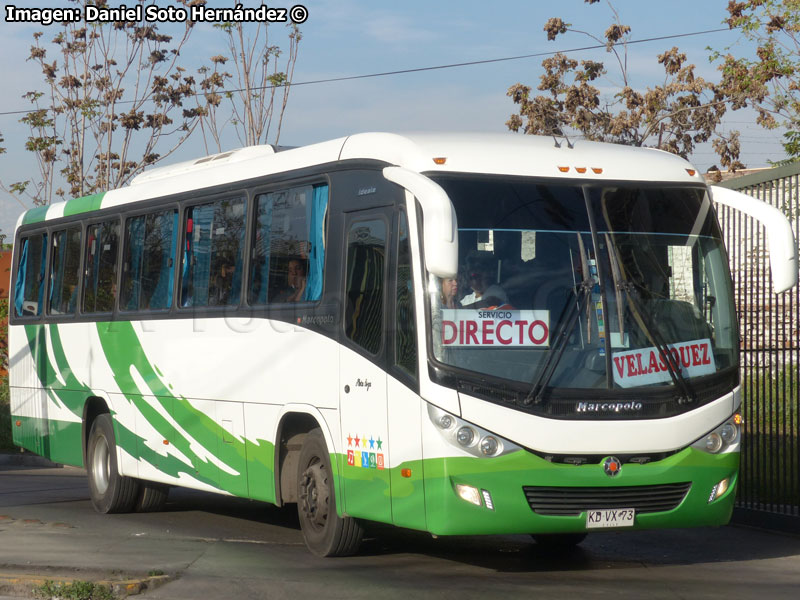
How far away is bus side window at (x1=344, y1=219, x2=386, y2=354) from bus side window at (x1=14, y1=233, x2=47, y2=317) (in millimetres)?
7071

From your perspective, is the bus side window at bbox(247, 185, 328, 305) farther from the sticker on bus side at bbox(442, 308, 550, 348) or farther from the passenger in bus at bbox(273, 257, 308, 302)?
the sticker on bus side at bbox(442, 308, 550, 348)

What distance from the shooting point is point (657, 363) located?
9109mm

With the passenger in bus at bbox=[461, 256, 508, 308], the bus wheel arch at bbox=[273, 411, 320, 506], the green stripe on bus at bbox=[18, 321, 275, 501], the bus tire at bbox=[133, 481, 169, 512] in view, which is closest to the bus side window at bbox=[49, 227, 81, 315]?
the green stripe on bus at bbox=[18, 321, 275, 501]

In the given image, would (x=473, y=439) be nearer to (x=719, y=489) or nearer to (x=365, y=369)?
(x=365, y=369)

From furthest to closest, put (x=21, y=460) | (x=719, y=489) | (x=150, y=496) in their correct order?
(x=21, y=460) < (x=150, y=496) < (x=719, y=489)

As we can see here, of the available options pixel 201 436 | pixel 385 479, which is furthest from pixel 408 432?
pixel 201 436

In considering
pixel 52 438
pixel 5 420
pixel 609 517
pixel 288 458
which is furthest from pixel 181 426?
pixel 5 420

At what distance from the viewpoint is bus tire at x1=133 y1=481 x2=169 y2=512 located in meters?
14.2

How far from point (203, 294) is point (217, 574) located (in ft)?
11.4

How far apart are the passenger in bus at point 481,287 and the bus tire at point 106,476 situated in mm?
6395

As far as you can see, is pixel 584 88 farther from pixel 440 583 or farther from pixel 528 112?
pixel 440 583

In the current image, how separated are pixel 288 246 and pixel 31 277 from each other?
20.9 ft

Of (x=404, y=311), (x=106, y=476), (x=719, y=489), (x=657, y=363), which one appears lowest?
(x=106, y=476)

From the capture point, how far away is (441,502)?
8.73 meters
